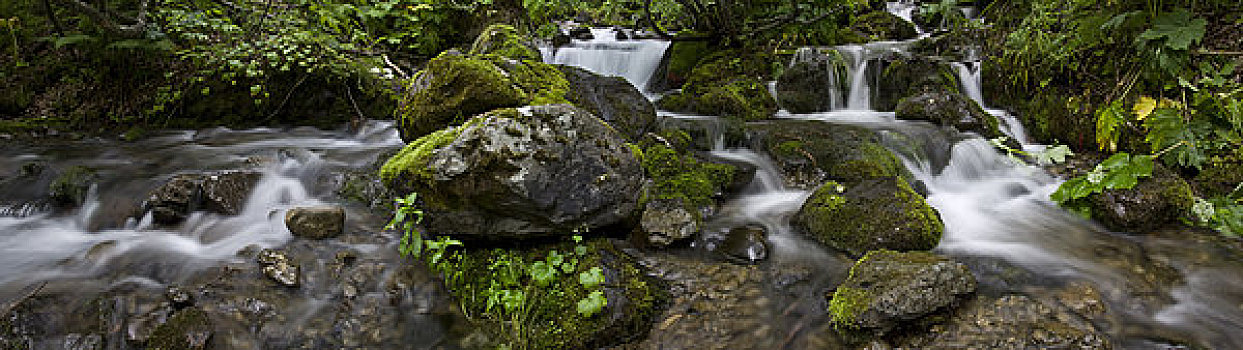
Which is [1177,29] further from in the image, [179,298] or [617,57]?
[617,57]

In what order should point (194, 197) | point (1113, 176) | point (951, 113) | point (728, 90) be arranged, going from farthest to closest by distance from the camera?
point (728, 90)
point (951, 113)
point (194, 197)
point (1113, 176)

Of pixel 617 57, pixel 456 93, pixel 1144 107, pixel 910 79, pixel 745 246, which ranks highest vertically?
pixel 617 57

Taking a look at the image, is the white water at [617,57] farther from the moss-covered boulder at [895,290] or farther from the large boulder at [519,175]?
the moss-covered boulder at [895,290]

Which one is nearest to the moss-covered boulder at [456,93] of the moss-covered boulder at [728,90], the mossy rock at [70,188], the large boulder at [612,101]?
the large boulder at [612,101]

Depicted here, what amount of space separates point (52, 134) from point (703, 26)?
32.4 ft

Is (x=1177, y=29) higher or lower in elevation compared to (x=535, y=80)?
higher

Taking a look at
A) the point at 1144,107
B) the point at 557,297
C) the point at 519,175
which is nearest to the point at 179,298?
the point at 519,175

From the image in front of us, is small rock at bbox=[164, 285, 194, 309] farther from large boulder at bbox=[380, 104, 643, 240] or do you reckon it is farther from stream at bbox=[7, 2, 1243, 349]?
large boulder at bbox=[380, 104, 643, 240]

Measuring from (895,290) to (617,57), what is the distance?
31.0ft

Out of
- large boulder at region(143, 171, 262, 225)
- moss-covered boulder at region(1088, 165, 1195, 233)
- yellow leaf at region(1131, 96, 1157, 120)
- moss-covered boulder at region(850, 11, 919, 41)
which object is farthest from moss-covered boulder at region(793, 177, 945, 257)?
moss-covered boulder at region(850, 11, 919, 41)

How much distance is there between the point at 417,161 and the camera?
3273 mm

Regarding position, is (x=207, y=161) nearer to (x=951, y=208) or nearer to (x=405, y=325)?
(x=405, y=325)

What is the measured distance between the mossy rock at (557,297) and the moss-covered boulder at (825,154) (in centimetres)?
299

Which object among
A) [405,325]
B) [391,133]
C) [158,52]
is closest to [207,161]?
[391,133]
